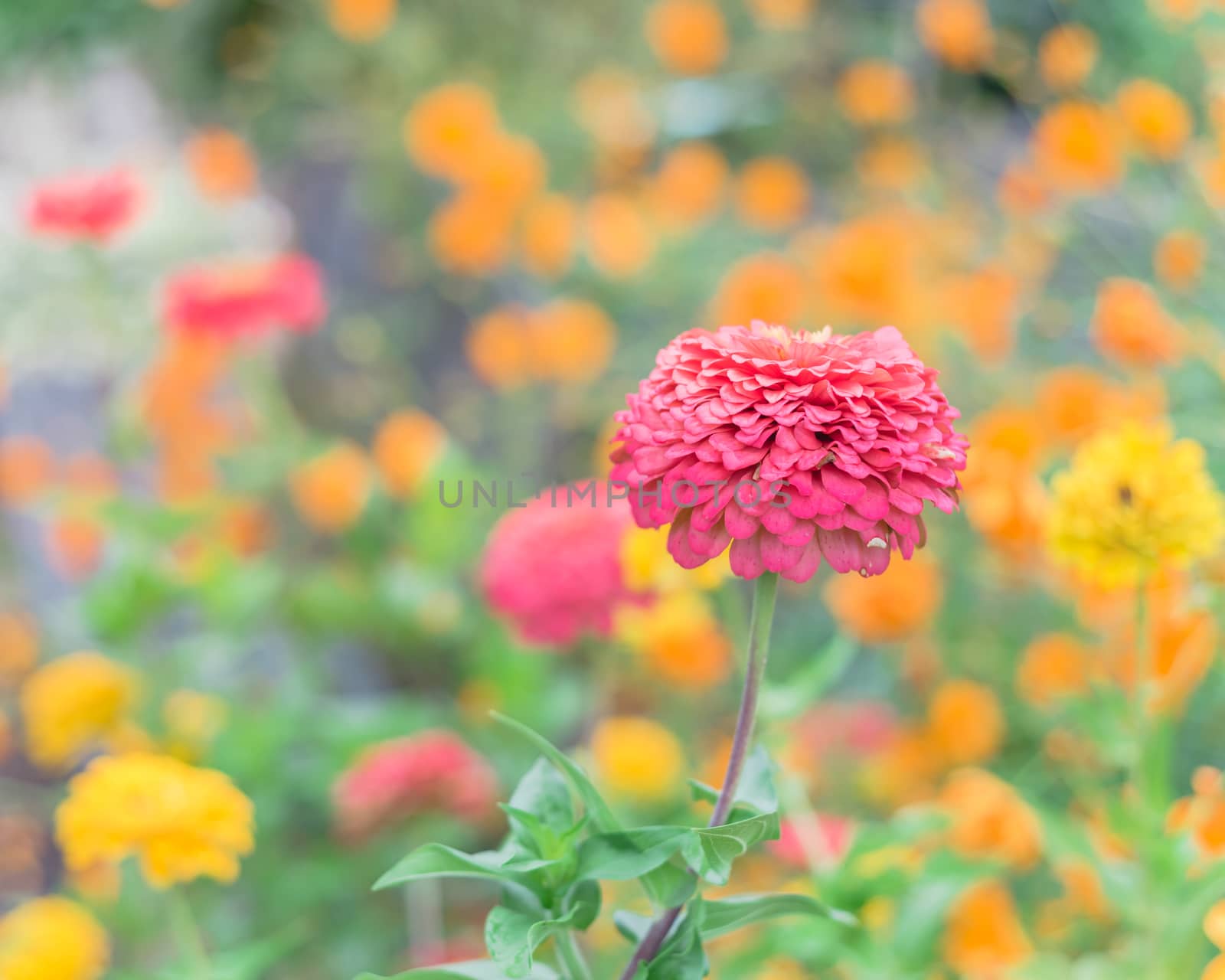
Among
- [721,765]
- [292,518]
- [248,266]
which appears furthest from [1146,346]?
[292,518]

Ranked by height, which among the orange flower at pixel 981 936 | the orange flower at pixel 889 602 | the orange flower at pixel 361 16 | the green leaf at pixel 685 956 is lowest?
the orange flower at pixel 981 936

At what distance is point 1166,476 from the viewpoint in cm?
58

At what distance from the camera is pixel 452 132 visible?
146 cm

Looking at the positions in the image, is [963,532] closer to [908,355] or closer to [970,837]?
[970,837]

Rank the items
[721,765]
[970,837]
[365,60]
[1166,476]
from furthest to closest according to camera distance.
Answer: [365,60] < [721,765] < [970,837] < [1166,476]

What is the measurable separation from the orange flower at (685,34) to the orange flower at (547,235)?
0.34 meters

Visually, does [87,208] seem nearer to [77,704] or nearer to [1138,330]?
[77,704]

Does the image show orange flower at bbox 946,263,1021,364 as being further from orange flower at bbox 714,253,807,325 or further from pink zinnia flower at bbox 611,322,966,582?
pink zinnia flower at bbox 611,322,966,582

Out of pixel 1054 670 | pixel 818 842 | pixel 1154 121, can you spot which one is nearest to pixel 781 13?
pixel 1154 121

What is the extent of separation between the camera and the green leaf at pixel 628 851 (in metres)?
0.39

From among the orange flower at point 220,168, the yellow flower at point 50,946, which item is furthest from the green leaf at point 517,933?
the orange flower at point 220,168

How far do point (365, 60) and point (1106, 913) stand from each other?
156 centimetres

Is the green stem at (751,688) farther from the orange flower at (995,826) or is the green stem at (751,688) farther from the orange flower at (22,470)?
the orange flower at (22,470)

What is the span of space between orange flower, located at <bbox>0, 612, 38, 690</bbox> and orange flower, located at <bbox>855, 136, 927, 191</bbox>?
1.47 meters
